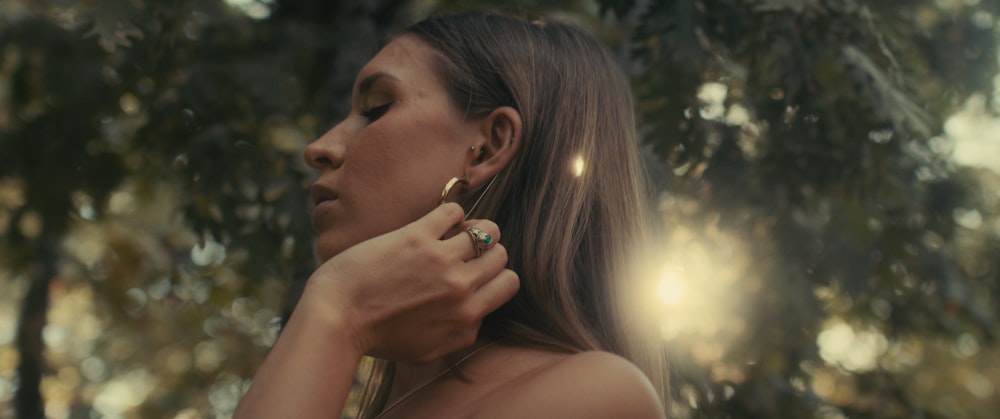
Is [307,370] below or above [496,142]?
below

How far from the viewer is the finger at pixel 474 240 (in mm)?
1832

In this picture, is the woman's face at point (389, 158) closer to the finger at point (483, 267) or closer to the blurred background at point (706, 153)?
the finger at point (483, 267)

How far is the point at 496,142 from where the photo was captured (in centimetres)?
214

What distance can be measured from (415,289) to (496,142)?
1.44 feet

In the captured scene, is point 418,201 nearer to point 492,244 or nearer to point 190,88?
point 492,244

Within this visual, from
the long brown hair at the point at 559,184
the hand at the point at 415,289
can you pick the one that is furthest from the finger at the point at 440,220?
the long brown hair at the point at 559,184

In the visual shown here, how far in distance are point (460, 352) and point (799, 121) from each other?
2.42 m

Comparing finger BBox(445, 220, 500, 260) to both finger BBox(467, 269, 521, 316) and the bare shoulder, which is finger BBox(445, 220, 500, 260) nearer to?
finger BBox(467, 269, 521, 316)

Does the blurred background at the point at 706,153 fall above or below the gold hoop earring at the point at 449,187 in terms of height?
below

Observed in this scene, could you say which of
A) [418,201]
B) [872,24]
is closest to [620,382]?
[418,201]

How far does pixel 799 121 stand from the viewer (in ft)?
13.4

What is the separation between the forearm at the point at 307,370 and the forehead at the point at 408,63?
0.57 m

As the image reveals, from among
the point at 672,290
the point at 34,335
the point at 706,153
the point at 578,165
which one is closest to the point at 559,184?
the point at 578,165

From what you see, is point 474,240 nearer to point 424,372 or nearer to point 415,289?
point 415,289
